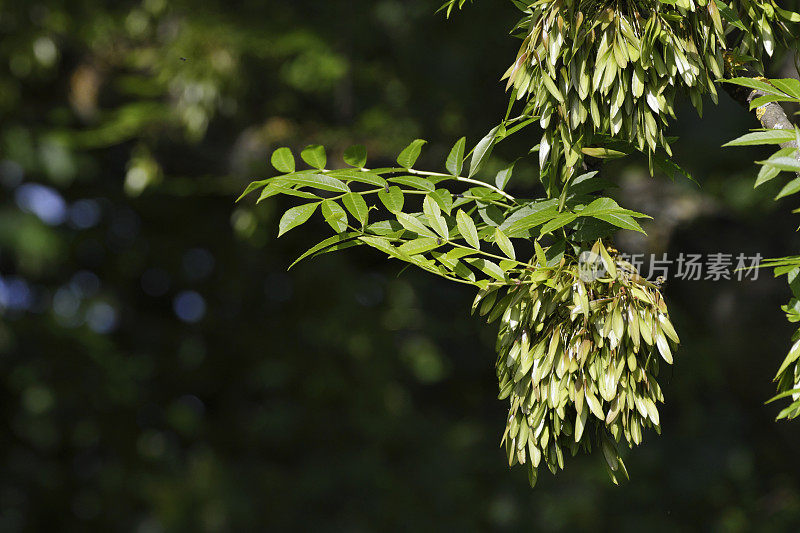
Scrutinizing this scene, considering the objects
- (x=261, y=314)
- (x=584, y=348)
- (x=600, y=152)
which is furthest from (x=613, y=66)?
(x=261, y=314)

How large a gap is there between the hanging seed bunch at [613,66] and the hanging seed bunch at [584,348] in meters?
0.07

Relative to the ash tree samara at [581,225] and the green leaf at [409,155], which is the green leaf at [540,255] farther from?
the green leaf at [409,155]

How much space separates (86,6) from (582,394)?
6.10 ft

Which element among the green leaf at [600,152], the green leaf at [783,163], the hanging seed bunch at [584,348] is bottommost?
the hanging seed bunch at [584,348]

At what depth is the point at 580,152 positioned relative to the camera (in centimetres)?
45

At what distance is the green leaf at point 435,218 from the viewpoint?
0.46 metres

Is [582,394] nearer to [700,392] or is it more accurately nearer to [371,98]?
[371,98]

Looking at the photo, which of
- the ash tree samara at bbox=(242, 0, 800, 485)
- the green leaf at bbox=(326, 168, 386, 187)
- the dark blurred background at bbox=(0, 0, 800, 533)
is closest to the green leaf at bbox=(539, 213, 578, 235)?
the ash tree samara at bbox=(242, 0, 800, 485)

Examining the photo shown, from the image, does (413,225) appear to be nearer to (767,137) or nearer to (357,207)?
(357,207)

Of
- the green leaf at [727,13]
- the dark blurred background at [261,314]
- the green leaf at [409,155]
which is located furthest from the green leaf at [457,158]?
the dark blurred background at [261,314]

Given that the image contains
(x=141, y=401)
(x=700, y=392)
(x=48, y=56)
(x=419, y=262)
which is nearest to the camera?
(x=419, y=262)

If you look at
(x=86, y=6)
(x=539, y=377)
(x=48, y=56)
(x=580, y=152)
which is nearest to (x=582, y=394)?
(x=539, y=377)

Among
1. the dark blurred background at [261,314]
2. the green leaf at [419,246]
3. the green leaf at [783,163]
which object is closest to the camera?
the green leaf at [783,163]

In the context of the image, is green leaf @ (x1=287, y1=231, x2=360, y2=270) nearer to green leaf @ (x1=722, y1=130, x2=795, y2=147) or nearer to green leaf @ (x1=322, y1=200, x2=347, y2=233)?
green leaf @ (x1=322, y1=200, x2=347, y2=233)
